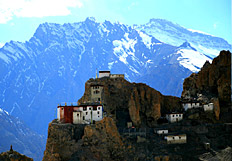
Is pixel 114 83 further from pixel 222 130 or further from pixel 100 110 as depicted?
pixel 222 130

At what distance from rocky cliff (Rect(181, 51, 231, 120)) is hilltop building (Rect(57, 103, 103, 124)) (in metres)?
34.4

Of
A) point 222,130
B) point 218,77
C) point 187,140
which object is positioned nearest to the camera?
point 187,140

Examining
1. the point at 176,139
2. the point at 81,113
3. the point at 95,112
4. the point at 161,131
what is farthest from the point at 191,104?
the point at 81,113

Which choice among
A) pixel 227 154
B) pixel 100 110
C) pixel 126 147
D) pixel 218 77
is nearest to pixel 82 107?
pixel 100 110

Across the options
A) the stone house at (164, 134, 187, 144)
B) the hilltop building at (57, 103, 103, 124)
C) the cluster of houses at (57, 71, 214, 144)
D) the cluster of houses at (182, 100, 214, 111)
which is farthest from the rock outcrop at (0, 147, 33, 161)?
the cluster of houses at (182, 100, 214, 111)

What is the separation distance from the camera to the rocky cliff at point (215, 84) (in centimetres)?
11583

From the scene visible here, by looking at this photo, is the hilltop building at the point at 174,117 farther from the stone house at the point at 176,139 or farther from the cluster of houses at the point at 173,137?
the stone house at the point at 176,139

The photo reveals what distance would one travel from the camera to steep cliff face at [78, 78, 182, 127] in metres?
104

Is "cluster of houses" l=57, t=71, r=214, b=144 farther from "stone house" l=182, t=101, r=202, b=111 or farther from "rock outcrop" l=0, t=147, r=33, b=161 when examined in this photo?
"rock outcrop" l=0, t=147, r=33, b=161

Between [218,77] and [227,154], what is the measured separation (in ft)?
94.9

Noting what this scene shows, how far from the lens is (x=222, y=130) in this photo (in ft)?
352

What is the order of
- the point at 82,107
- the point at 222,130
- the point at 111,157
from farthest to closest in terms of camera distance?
the point at 222,130 < the point at 82,107 < the point at 111,157

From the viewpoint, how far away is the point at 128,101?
107938 millimetres

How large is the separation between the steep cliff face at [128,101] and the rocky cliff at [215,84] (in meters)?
14.3
